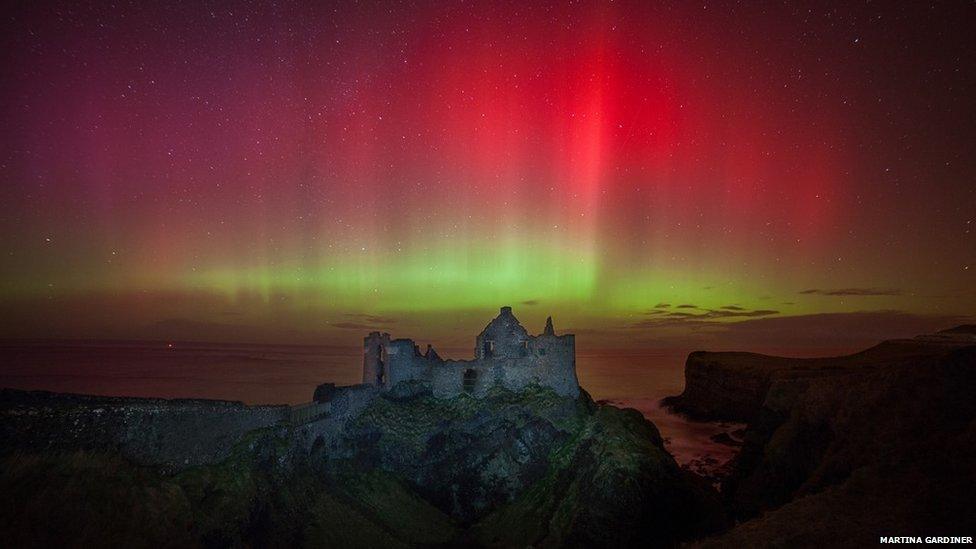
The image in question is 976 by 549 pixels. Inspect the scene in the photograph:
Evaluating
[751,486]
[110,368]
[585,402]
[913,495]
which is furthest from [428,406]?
[110,368]

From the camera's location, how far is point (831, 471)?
25.2 m

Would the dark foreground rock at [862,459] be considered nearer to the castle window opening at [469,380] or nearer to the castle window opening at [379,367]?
the castle window opening at [469,380]

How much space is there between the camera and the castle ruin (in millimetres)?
41344

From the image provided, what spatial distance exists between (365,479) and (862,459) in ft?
94.0

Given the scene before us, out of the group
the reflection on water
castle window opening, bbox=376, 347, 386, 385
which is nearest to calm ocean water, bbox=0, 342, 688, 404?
the reflection on water

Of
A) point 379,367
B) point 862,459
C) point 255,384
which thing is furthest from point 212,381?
point 862,459

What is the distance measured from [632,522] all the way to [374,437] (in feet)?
61.6

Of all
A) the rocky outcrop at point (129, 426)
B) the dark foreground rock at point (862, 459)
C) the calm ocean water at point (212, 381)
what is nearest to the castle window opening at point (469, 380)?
the rocky outcrop at point (129, 426)

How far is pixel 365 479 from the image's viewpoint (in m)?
34.7

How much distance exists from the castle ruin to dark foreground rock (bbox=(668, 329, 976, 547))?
14766mm

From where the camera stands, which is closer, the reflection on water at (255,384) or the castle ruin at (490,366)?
the castle ruin at (490,366)

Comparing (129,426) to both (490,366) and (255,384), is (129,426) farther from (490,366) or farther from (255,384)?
(255,384)

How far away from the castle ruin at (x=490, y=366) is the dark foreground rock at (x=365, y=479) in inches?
51.7

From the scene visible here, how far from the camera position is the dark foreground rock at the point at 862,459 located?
15.4 meters
